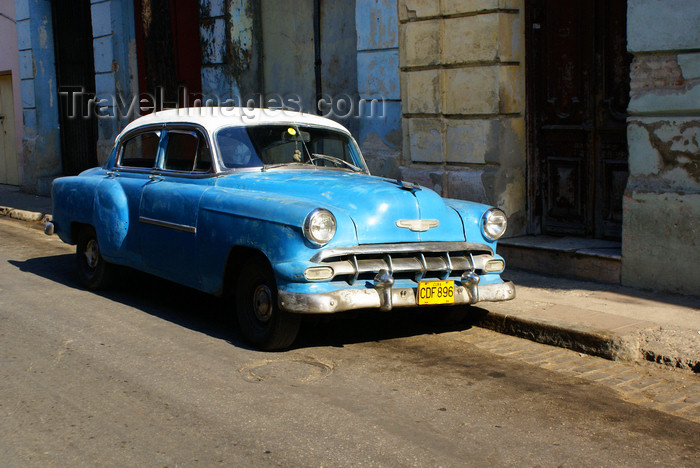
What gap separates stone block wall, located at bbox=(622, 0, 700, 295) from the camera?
24.1ft

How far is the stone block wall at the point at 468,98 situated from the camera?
9.30 metres

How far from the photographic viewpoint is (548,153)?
369 inches

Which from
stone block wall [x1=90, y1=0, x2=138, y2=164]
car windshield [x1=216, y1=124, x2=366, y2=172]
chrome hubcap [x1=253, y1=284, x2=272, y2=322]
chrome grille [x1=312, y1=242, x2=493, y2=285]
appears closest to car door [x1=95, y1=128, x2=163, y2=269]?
car windshield [x1=216, y1=124, x2=366, y2=172]

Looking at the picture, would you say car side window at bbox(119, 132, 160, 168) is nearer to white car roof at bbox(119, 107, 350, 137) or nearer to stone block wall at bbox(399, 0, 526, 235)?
white car roof at bbox(119, 107, 350, 137)

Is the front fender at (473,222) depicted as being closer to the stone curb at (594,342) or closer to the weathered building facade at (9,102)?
the stone curb at (594,342)

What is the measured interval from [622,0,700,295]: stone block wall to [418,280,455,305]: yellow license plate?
264 centimetres

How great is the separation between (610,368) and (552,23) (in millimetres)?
4657

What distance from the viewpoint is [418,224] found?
593 centimetres

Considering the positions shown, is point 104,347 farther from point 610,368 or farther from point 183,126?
point 610,368

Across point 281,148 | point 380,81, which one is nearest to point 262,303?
point 281,148

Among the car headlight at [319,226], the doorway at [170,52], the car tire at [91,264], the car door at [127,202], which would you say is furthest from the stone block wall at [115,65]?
the car headlight at [319,226]

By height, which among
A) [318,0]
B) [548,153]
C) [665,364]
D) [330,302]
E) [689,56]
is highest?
[318,0]

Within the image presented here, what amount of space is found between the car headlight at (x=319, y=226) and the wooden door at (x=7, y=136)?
15610 millimetres

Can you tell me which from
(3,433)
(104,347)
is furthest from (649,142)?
(3,433)
